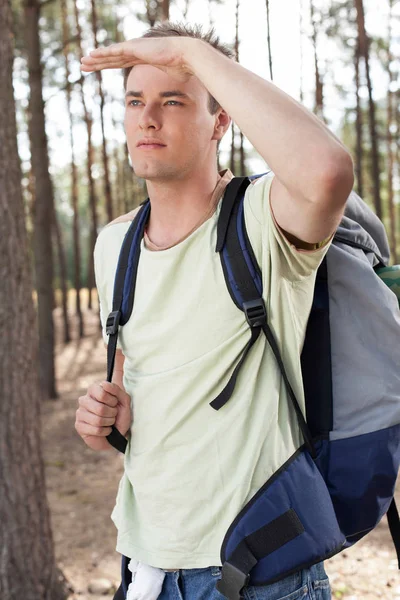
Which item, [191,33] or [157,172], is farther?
[191,33]

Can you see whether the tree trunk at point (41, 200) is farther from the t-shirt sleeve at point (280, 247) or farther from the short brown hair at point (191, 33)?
the t-shirt sleeve at point (280, 247)

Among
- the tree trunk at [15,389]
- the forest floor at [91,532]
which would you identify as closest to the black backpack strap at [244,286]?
the tree trunk at [15,389]

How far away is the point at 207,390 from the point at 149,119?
70cm

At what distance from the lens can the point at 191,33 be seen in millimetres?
1920

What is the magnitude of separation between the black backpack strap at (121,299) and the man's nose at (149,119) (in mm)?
313

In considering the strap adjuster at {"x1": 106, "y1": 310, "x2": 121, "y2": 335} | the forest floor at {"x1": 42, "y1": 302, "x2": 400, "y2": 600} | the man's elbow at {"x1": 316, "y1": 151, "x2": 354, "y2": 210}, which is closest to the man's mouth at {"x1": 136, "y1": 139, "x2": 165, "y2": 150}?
the strap adjuster at {"x1": 106, "y1": 310, "x2": 121, "y2": 335}

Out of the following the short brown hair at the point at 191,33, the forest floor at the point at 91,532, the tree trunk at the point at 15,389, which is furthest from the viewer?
the forest floor at the point at 91,532

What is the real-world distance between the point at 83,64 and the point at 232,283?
63cm

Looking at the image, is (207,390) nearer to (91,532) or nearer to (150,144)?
(150,144)

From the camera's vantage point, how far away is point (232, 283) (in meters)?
1.60

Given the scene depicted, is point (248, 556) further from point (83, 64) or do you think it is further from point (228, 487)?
point (83, 64)

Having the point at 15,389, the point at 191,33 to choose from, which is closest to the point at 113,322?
the point at 191,33

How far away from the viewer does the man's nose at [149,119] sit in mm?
1728

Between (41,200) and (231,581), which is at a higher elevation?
(231,581)
